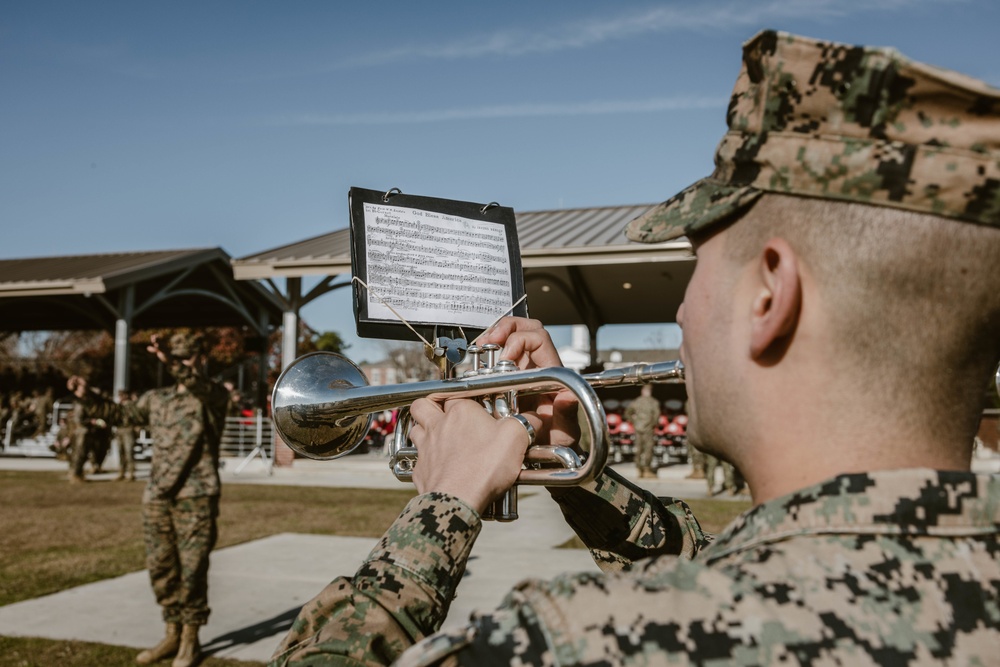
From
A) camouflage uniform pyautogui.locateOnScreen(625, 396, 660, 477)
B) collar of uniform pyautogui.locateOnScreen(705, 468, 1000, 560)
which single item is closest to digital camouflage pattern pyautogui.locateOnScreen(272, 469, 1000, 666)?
collar of uniform pyautogui.locateOnScreen(705, 468, 1000, 560)

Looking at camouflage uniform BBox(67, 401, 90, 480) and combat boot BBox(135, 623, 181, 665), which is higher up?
camouflage uniform BBox(67, 401, 90, 480)

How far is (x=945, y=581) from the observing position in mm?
1012

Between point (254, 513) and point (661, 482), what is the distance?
8442mm

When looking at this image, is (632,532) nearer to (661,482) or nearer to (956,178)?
(956,178)

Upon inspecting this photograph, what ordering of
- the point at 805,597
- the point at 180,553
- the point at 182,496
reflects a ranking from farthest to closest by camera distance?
the point at 182,496
the point at 180,553
the point at 805,597

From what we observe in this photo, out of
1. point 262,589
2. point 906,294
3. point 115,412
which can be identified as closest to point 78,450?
point 115,412

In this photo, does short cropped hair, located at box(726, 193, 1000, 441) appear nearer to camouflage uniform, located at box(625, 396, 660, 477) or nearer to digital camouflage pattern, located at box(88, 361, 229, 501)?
digital camouflage pattern, located at box(88, 361, 229, 501)

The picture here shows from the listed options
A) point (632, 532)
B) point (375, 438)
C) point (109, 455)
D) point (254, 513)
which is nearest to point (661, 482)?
point (254, 513)

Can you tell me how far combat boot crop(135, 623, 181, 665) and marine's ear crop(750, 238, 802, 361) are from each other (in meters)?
5.50

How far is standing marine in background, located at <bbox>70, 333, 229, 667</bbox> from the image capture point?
5.75 metres

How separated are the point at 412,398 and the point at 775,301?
99 centimetres

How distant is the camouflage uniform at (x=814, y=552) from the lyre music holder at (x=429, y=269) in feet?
3.67

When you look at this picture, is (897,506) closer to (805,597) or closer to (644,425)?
(805,597)

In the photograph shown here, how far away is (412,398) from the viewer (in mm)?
1921
